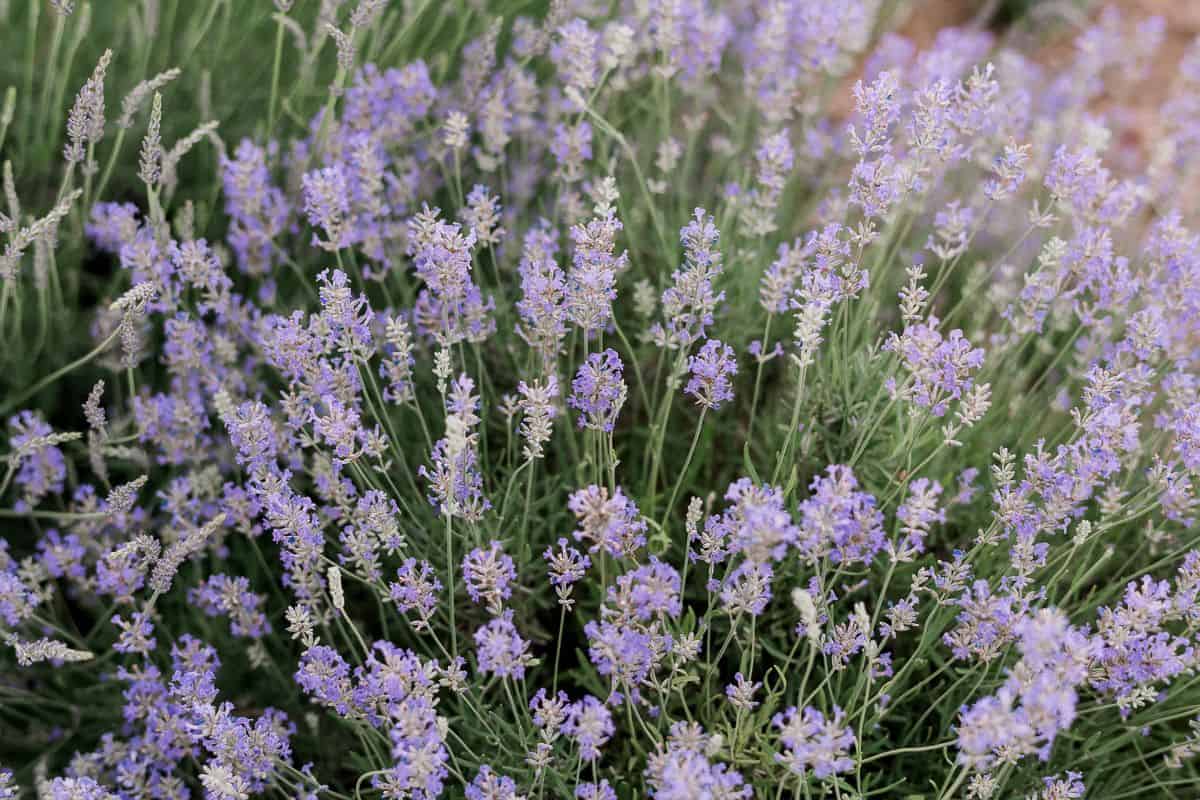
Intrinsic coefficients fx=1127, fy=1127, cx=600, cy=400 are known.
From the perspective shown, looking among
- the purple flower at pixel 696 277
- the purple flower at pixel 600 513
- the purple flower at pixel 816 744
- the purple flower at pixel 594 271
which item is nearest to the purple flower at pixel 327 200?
the purple flower at pixel 594 271

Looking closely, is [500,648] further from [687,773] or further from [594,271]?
[594,271]

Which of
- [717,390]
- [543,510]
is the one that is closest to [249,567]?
[543,510]

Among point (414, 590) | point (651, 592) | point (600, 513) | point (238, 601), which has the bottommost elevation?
point (238, 601)

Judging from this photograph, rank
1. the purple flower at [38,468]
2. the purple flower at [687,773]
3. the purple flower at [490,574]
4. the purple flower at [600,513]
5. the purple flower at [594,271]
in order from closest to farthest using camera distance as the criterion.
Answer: the purple flower at [687,773] < the purple flower at [600,513] < the purple flower at [490,574] < the purple flower at [594,271] < the purple flower at [38,468]

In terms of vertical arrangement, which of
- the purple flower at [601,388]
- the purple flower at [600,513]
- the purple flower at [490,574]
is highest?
the purple flower at [601,388]

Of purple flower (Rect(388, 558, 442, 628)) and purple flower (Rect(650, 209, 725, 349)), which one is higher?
purple flower (Rect(650, 209, 725, 349))

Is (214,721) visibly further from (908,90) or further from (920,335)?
(908,90)

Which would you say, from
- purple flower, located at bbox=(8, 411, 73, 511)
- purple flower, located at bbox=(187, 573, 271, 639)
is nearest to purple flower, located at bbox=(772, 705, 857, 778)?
purple flower, located at bbox=(187, 573, 271, 639)

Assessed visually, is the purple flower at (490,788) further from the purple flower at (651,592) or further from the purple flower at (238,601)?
the purple flower at (238,601)

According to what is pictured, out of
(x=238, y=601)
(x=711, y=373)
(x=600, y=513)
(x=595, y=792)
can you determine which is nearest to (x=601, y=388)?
(x=711, y=373)

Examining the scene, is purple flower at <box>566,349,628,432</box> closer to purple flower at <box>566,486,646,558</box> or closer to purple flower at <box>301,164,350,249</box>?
purple flower at <box>566,486,646,558</box>
